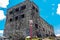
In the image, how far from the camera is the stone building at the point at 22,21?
52.6 metres

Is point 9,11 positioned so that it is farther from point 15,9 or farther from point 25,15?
point 25,15

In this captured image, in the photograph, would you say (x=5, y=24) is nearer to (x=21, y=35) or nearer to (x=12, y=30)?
(x=12, y=30)

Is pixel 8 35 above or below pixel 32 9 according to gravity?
below

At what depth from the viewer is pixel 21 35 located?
52.6m

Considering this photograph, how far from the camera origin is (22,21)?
55.6m

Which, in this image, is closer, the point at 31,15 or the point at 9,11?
the point at 31,15

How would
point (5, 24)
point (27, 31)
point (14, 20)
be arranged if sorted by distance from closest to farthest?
point (27, 31) → point (14, 20) → point (5, 24)

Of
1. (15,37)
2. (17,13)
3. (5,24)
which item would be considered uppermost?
(17,13)

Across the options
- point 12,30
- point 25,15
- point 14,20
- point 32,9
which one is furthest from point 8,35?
point 32,9

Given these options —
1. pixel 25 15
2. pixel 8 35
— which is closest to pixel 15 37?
pixel 8 35

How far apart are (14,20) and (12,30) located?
4.67 m

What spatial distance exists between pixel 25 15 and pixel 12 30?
9.12 m

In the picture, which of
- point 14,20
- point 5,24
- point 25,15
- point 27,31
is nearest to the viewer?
point 27,31

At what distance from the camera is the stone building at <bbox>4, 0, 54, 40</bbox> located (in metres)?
52.6
